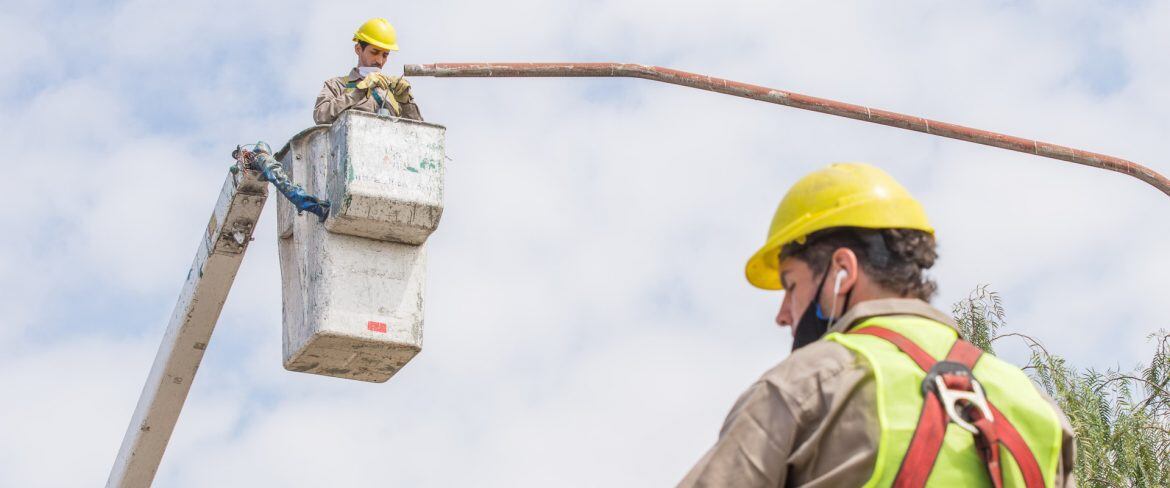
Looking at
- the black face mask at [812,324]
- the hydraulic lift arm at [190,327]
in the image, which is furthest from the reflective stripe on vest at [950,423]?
the hydraulic lift arm at [190,327]

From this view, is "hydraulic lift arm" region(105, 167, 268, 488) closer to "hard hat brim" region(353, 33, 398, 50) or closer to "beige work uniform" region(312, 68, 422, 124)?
"beige work uniform" region(312, 68, 422, 124)

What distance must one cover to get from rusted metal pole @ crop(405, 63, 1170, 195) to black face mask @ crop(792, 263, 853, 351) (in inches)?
197

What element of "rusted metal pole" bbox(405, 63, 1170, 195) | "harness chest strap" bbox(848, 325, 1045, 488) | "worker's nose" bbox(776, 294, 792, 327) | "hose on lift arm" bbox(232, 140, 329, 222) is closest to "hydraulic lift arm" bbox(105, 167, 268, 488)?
"hose on lift arm" bbox(232, 140, 329, 222)

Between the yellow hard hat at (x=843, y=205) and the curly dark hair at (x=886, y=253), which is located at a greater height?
the yellow hard hat at (x=843, y=205)

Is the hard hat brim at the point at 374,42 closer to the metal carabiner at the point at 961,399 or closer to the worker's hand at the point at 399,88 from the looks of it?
the worker's hand at the point at 399,88

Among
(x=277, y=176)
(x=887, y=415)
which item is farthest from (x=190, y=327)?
(x=887, y=415)

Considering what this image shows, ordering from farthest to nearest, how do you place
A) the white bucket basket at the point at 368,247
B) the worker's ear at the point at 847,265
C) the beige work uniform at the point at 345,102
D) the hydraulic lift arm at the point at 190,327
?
the hydraulic lift arm at the point at 190,327 < the beige work uniform at the point at 345,102 < the white bucket basket at the point at 368,247 < the worker's ear at the point at 847,265

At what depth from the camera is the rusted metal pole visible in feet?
26.3

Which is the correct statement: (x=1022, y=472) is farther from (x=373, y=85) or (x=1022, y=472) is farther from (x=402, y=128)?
(x=373, y=85)

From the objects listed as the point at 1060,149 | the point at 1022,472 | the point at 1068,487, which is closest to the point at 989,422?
the point at 1022,472

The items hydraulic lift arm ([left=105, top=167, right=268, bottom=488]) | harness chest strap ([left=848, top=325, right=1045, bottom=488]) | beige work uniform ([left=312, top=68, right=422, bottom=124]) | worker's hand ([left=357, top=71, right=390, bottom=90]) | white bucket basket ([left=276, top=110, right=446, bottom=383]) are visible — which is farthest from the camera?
hydraulic lift arm ([left=105, top=167, right=268, bottom=488])

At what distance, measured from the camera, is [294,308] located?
21.9 feet

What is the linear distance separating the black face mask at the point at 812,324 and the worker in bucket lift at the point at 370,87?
14.4 feet

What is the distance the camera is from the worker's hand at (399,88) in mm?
7082
